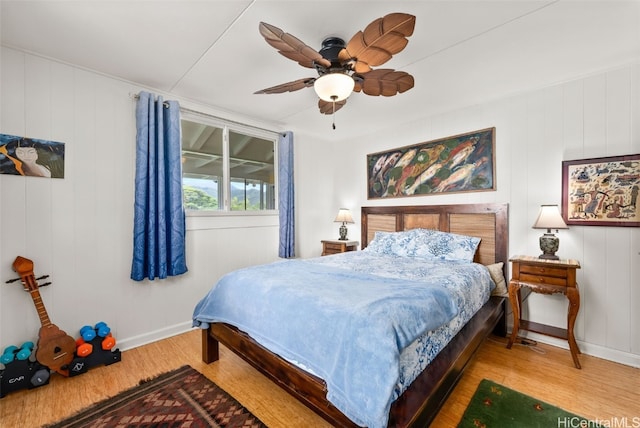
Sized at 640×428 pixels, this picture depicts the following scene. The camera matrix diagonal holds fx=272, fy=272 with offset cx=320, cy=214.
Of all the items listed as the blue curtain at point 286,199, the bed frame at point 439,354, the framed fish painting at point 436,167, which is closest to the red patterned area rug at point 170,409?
the bed frame at point 439,354

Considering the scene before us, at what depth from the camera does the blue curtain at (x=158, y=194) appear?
262cm

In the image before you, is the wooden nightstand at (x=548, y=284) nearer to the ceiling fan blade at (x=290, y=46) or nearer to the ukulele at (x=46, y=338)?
the ceiling fan blade at (x=290, y=46)

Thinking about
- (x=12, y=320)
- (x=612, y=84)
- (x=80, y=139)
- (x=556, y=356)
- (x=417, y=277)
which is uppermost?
(x=612, y=84)

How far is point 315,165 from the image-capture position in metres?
4.53

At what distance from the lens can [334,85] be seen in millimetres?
1811

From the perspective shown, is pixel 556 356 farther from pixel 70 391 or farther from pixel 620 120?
pixel 70 391

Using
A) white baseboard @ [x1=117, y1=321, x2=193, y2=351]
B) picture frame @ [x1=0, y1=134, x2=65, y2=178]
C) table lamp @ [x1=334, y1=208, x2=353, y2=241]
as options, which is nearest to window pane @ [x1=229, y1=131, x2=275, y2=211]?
table lamp @ [x1=334, y1=208, x2=353, y2=241]

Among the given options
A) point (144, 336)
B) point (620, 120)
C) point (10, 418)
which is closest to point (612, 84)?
point (620, 120)

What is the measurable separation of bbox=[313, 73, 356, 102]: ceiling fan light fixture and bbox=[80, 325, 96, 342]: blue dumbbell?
2.71 metres

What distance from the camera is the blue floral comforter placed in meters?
1.24

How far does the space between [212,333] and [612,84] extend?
4110mm

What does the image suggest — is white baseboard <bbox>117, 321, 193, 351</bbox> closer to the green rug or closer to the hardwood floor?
the hardwood floor

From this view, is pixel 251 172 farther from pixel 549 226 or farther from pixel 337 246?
pixel 549 226

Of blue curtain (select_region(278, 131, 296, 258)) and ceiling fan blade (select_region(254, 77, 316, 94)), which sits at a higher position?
ceiling fan blade (select_region(254, 77, 316, 94))
